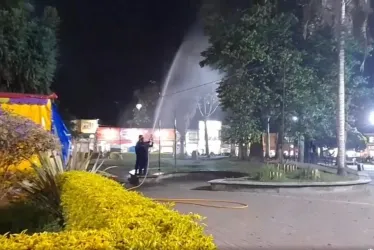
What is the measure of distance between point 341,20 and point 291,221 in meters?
11.2

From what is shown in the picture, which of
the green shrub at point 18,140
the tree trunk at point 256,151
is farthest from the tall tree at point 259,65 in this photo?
the green shrub at point 18,140

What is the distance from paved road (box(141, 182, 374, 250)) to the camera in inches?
Answer: 288

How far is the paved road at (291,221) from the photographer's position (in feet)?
24.0

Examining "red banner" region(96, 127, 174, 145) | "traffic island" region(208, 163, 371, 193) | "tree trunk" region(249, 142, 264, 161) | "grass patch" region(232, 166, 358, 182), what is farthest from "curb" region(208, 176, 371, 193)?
"red banner" region(96, 127, 174, 145)

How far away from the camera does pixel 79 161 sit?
10789 mm

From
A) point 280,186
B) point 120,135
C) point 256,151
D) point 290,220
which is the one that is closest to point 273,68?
point 280,186

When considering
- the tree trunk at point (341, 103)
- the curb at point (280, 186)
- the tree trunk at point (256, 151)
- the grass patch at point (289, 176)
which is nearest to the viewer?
the curb at point (280, 186)

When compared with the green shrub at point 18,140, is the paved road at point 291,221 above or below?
below

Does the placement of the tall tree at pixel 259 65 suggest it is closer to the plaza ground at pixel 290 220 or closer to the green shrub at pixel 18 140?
the plaza ground at pixel 290 220

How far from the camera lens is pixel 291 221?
9.23 metres

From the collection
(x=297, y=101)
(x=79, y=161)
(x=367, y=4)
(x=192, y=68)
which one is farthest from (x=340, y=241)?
(x=192, y=68)

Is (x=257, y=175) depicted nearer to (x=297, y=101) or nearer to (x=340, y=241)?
(x=297, y=101)

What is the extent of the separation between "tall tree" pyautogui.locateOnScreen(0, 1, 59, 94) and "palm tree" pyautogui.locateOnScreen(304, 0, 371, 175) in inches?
360

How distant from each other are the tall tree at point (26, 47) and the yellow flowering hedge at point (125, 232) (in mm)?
10912
